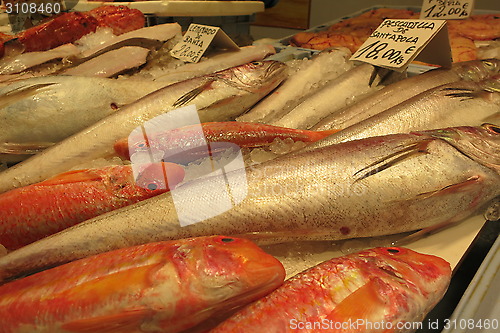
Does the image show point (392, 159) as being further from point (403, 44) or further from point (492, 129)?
point (403, 44)

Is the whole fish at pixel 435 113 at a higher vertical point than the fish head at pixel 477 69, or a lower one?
lower

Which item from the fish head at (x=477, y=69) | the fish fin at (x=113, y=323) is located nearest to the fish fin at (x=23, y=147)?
the fish fin at (x=113, y=323)

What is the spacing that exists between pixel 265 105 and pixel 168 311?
1.29 m

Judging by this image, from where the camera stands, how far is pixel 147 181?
1205 millimetres

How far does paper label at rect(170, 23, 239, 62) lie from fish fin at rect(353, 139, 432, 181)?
1.57 m

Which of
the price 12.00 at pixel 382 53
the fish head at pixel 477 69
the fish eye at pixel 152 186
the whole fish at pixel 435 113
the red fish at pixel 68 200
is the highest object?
the price 12.00 at pixel 382 53

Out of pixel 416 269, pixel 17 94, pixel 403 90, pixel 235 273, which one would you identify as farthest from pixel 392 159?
pixel 17 94

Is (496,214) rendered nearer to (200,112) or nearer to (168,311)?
(168,311)

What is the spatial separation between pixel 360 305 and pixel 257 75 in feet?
4.43

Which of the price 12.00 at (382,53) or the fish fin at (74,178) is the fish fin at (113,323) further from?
the price 12.00 at (382,53)

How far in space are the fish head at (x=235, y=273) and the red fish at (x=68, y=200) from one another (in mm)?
404

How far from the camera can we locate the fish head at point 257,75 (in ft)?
6.09

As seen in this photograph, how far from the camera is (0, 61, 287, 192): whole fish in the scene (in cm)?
148

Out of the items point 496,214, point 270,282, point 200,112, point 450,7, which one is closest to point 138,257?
point 270,282
